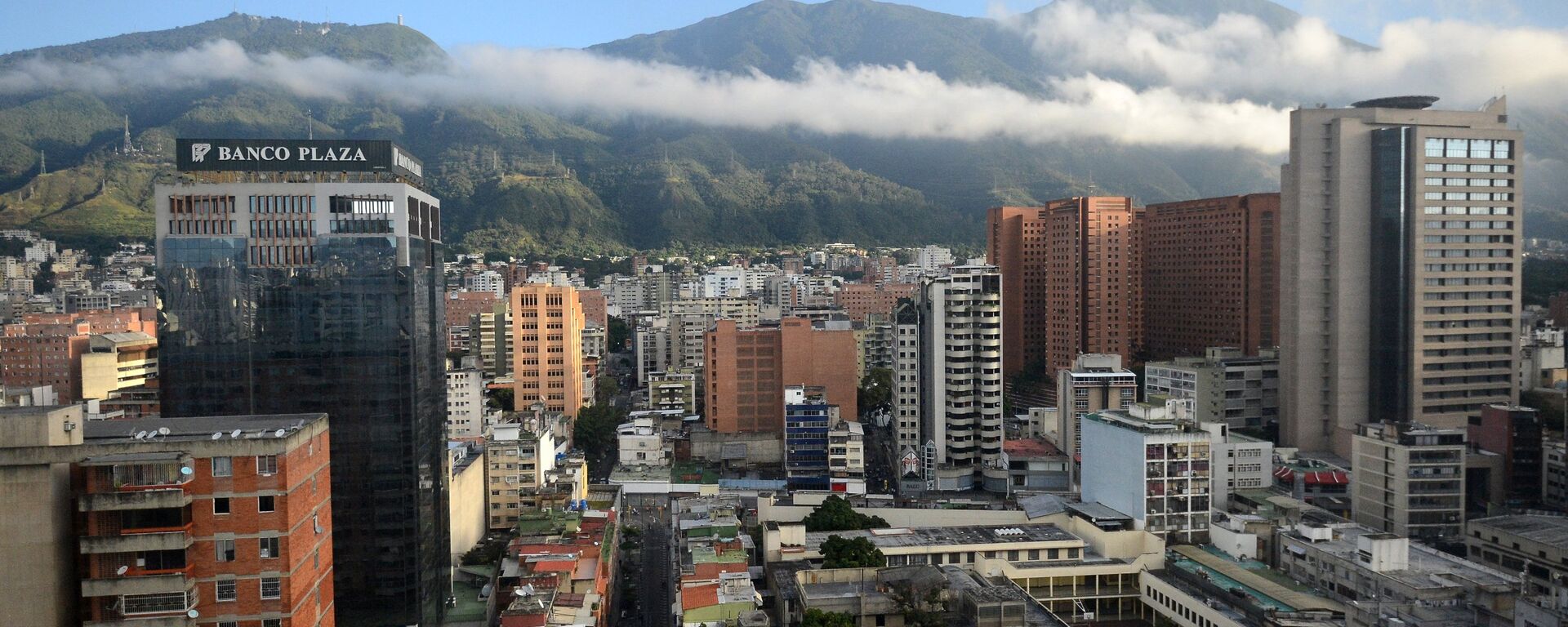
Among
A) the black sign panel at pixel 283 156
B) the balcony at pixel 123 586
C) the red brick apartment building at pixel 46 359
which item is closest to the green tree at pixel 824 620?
the balcony at pixel 123 586

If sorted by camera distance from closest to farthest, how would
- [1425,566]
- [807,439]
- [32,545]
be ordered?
[32,545]
[1425,566]
[807,439]

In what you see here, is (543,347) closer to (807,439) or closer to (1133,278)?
(807,439)

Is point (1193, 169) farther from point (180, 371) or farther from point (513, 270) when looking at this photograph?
point (180, 371)

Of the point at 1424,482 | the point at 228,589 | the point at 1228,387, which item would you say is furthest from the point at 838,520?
the point at 1228,387

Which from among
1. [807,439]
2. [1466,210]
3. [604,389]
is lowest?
[807,439]

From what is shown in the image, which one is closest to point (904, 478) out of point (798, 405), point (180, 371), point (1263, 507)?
point (798, 405)
